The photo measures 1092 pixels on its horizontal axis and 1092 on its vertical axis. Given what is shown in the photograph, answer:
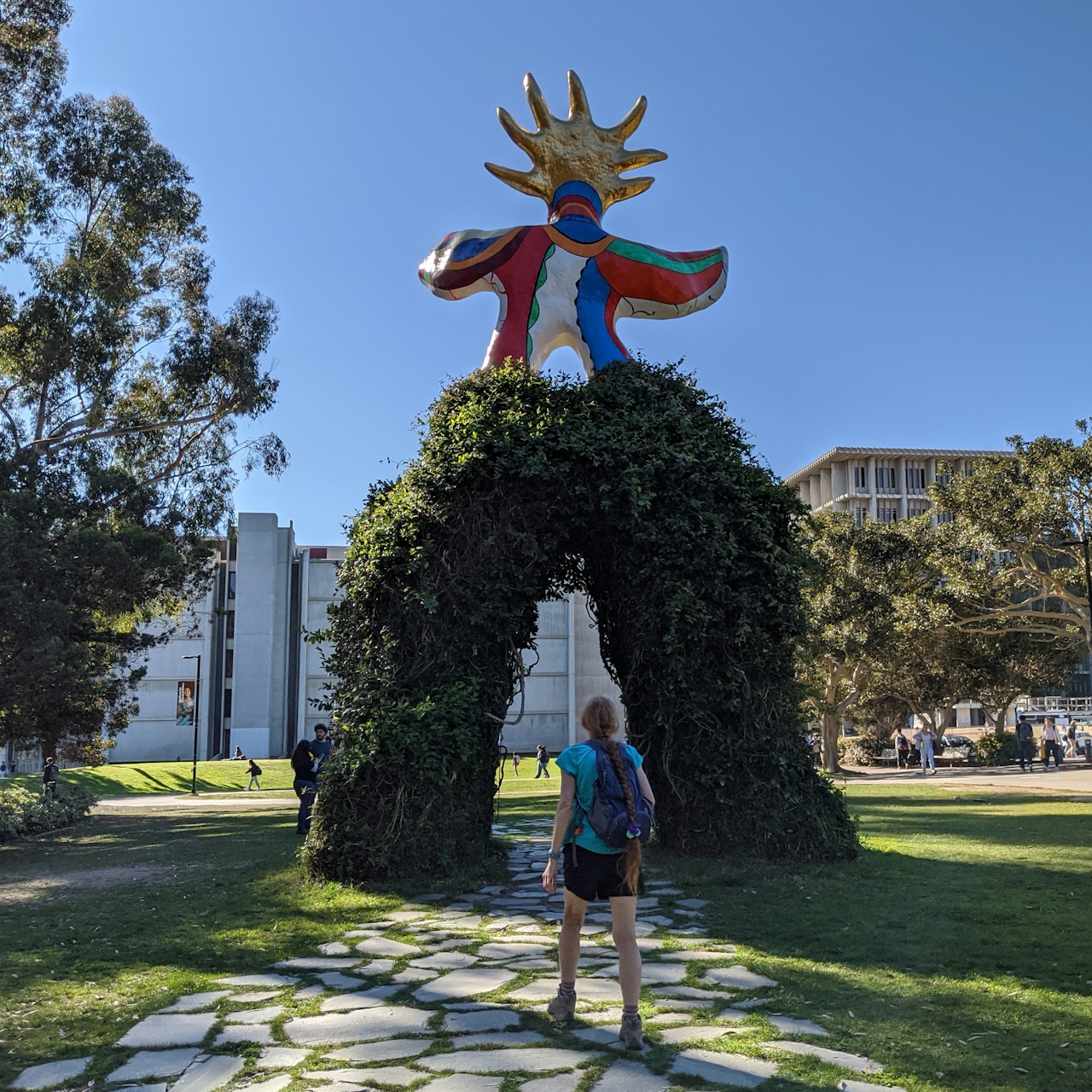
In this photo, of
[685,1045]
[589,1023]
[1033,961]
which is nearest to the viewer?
[685,1045]

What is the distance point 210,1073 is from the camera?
157 inches

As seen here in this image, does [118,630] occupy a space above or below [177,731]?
above

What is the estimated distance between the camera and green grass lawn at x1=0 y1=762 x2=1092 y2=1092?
13.7 ft

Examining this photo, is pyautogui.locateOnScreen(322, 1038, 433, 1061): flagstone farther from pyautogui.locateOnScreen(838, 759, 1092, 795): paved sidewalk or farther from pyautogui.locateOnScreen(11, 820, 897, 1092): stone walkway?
pyautogui.locateOnScreen(838, 759, 1092, 795): paved sidewalk

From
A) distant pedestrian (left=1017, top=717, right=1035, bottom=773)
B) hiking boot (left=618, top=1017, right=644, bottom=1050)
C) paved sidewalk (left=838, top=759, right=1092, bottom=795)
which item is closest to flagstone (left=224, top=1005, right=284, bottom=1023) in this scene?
hiking boot (left=618, top=1017, right=644, bottom=1050)

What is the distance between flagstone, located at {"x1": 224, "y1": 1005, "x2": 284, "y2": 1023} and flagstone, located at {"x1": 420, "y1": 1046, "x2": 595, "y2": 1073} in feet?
3.56

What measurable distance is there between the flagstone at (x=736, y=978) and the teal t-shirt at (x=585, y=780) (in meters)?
1.36

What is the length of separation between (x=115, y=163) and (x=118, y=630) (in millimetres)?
9901

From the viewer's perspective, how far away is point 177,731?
53.7 m

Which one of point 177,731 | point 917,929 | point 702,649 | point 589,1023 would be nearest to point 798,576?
point 702,649

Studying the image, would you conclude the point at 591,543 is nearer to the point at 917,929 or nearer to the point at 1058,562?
the point at 917,929

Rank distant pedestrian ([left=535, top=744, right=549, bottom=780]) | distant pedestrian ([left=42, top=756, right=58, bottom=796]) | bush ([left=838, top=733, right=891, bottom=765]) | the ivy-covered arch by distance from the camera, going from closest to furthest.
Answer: the ivy-covered arch, distant pedestrian ([left=42, top=756, right=58, bottom=796]), distant pedestrian ([left=535, top=744, right=549, bottom=780]), bush ([left=838, top=733, right=891, bottom=765])

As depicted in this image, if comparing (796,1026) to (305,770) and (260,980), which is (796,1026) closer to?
(260,980)

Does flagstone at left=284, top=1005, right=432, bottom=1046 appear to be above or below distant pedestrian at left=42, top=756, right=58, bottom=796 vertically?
above
